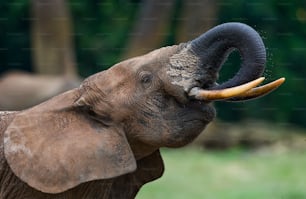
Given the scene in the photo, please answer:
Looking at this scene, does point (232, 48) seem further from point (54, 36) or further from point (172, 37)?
point (172, 37)

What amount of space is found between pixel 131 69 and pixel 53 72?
4.95 metres

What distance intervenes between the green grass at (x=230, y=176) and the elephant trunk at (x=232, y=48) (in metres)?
3.25

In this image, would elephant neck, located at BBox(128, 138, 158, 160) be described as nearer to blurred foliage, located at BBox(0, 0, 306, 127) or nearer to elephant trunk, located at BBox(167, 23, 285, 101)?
elephant trunk, located at BBox(167, 23, 285, 101)

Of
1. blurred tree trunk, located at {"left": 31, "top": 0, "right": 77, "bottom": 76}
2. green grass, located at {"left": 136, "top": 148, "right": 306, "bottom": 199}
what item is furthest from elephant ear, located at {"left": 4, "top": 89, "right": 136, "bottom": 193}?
blurred tree trunk, located at {"left": 31, "top": 0, "right": 77, "bottom": 76}

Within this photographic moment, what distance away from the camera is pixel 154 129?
4.18m

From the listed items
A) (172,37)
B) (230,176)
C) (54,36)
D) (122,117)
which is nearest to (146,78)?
(122,117)

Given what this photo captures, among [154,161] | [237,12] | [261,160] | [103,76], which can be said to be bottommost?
[261,160]

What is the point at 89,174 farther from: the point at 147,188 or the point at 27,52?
the point at 27,52

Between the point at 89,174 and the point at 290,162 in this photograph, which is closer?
the point at 89,174

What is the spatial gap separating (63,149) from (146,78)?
35cm

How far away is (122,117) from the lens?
166 inches

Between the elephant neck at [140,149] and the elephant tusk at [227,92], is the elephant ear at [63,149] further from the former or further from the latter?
the elephant tusk at [227,92]

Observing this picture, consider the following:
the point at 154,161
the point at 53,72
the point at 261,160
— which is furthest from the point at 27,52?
the point at 154,161

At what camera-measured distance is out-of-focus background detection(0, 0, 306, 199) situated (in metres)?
7.99
